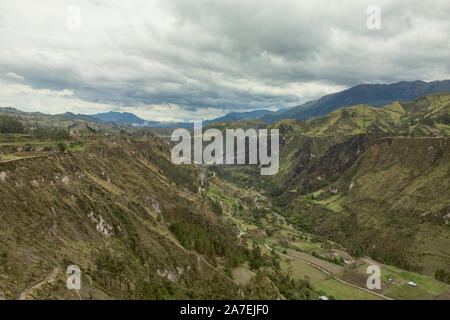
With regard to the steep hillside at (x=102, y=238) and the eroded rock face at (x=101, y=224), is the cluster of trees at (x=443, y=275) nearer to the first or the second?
the steep hillside at (x=102, y=238)

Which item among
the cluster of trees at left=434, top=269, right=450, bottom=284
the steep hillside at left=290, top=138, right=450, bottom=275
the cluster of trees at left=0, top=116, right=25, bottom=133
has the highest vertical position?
the cluster of trees at left=0, top=116, right=25, bottom=133

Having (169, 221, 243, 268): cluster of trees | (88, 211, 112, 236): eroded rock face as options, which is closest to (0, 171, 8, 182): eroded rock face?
(88, 211, 112, 236): eroded rock face

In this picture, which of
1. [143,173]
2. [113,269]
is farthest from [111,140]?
[113,269]

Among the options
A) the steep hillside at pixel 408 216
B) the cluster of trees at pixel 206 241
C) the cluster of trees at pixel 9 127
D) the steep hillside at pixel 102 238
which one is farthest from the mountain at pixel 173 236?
the cluster of trees at pixel 9 127

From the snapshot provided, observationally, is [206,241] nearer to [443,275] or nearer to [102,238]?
[102,238]

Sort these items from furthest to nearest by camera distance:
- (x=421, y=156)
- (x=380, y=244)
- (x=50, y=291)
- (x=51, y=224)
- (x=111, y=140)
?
(x=421, y=156) → (x=380, y=244) → (x=111, y=140) → (x=51, y=224) → (x=50, y=291)

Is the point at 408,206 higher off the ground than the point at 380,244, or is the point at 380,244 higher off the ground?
the point at 408,206

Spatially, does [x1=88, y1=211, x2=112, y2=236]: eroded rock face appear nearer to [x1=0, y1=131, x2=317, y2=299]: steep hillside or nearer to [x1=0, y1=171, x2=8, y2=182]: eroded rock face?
[x1=0, y1=131, x2=317, y2=299]: steep hillside

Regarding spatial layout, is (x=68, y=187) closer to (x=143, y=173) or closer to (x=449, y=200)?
(x=143, y=173)
